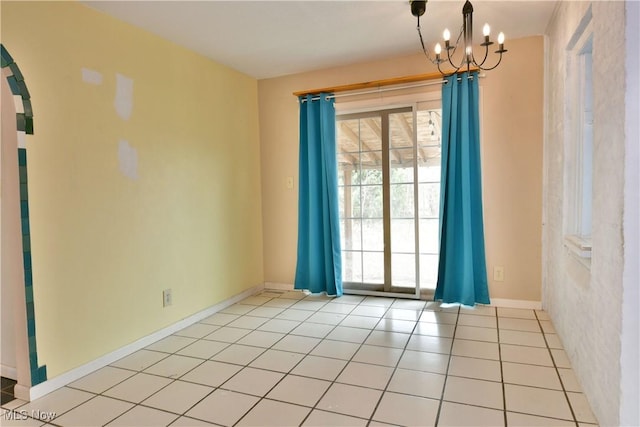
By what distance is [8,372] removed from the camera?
239cm

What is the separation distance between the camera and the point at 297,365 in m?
2.47

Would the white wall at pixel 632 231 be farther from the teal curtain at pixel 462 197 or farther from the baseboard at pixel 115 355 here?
the baseboard at pixel 115 355

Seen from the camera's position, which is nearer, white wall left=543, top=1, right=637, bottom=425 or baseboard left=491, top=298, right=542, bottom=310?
white wall left=543, top=1, right=637, bottom=425

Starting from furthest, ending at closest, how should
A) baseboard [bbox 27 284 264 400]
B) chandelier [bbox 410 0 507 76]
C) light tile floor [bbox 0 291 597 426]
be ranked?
baseboard [bbox 27 284 264 400]
chandelier [bbox 410 0 507 76]
light tile floor [bbox 0 291 597 426]

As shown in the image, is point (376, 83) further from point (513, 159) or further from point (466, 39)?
point (466, 39)

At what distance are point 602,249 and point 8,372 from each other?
3367 millimetres

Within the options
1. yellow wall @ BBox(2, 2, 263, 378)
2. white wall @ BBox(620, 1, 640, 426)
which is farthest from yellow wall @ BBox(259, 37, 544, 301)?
white wall @ BBox(620, 1, 640, 426)

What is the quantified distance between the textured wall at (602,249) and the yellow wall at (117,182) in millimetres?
2809

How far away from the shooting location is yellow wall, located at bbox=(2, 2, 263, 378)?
222cm

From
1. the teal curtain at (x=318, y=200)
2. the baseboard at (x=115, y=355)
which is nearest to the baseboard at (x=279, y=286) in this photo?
the teal curtain at (x=318, y=200)

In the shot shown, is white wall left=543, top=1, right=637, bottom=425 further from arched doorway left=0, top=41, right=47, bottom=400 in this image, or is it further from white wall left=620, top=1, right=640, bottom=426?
arched doorway left=0, top=41, right=47, bottom=400

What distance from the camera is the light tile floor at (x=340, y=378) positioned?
191 centimetres

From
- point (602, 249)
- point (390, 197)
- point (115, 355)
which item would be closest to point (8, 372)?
point (115, 355)

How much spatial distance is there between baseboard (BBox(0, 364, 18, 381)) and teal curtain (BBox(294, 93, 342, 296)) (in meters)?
2.41
